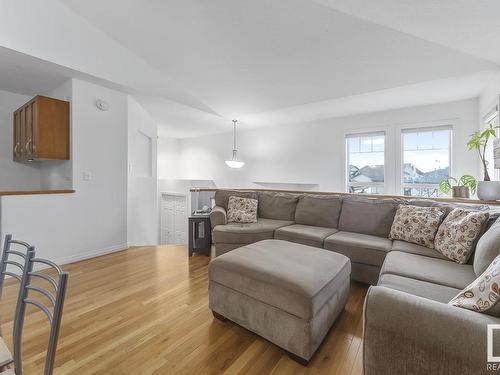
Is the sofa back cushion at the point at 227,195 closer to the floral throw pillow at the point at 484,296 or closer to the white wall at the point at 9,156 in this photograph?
the floral throw pillow at the point at 484,296

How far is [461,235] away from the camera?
1.92m

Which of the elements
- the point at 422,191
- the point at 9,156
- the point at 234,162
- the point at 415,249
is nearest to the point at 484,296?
the point at 415,249

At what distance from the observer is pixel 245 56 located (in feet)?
9.77

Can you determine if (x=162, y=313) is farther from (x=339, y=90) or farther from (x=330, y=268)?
(x=339, y=90)

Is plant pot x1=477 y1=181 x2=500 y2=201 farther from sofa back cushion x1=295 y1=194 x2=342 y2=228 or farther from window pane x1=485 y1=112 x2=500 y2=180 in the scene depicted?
sofa back cushion x1=295 y1=194 x2=342 y2=228

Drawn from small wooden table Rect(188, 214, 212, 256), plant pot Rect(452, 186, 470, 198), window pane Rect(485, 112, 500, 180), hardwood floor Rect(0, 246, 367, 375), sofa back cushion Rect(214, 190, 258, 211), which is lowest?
hardwood floor Rect(0, 246, 367, 375)

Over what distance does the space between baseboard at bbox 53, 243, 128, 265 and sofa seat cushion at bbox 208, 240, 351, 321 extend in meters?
2.33

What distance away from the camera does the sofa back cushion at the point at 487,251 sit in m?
1.42

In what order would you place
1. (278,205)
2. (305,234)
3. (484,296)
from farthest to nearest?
(278,205) → (305,234) → (484,296)

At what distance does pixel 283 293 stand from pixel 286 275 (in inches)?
4.4

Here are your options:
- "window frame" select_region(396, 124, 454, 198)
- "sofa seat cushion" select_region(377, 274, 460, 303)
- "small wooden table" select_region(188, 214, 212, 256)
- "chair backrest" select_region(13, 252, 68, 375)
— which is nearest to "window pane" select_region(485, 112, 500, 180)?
"window frame" select_region(396, 124, 454, 198)

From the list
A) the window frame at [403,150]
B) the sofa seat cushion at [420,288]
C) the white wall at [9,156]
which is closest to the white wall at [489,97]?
the window frame at [403,150]

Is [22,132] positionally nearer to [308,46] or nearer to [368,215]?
[308,46]

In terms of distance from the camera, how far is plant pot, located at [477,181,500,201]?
2416mm
